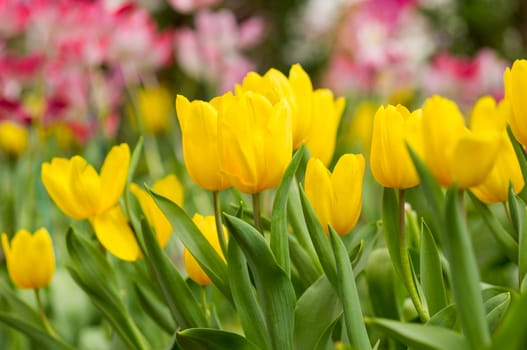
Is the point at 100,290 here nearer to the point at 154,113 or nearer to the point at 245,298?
the point at 245,298

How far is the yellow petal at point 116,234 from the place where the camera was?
58cm

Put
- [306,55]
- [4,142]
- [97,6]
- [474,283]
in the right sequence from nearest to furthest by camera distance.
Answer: [474,283] → [97,6] → [4,142] → [306,55]

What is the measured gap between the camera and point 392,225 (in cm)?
52

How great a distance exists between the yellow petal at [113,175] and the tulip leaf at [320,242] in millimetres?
158

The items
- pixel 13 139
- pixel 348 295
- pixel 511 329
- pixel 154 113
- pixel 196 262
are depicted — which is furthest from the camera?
pixel 154 113

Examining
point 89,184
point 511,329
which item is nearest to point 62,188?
point 89,184

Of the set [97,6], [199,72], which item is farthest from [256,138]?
[199,72]

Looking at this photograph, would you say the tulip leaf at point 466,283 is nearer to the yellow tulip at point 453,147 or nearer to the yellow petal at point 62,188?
the yellow tulip at point 453,147

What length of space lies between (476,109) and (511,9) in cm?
427

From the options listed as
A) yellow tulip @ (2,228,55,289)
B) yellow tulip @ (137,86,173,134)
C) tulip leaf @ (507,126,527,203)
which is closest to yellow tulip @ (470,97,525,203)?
tulip leaf @ (507,126,527,203)

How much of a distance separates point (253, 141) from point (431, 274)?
0.14 metres

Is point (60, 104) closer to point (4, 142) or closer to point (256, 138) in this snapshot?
point (4, 142)

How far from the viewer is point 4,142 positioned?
1732 mm

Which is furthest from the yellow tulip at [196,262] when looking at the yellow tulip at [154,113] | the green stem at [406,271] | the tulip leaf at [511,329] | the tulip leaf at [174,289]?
the yellow tulip at [154,113]
